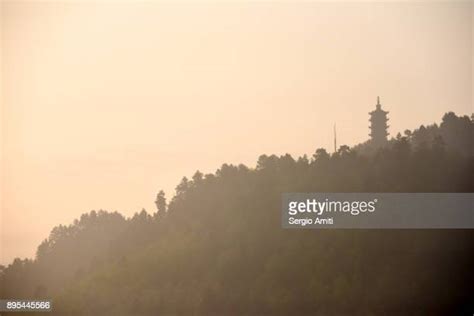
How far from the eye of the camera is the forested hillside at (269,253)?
5.58 m

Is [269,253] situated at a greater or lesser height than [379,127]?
lesser

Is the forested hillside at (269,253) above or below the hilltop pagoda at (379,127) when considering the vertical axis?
below

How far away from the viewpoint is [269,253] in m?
5.61

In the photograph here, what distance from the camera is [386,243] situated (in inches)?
220

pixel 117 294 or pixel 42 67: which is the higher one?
pixel 42 67

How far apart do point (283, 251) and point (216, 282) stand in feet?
1.91

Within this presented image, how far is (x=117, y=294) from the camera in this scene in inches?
223

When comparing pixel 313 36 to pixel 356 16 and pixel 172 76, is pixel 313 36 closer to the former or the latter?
pixel 356 16

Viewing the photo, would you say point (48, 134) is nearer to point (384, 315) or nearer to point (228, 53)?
point (228, 53)

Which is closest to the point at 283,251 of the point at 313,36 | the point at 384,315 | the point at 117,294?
the point at 384,315

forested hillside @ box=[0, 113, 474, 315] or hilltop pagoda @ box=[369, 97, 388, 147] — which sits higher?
hilltop pagoda @ box=[369, 97, 388, 147]

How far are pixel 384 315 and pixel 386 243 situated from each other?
558mm

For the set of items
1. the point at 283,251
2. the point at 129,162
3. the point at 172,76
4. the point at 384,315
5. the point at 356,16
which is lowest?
the point at 384,315

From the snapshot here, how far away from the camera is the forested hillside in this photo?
5582mm
